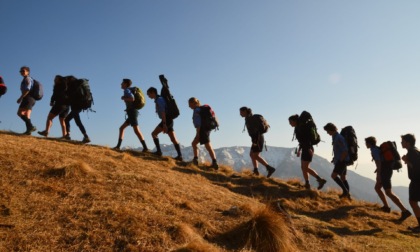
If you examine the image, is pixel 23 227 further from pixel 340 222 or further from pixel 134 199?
pixel 340 222

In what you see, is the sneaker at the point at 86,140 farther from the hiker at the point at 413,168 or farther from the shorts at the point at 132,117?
the hiker at the point at 413,168

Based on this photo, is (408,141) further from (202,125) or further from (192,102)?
(192,102)

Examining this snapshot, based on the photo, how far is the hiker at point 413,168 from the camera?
32.2 ft

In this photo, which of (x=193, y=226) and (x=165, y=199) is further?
(x=165, y=199)

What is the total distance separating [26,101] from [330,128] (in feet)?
38.5

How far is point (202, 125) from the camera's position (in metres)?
13.3

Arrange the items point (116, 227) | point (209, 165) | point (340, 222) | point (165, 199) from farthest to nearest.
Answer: point (209, 165) < point (340, 222) < point (165, 199) < point (116, 227)

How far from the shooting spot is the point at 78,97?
1288 centimetres

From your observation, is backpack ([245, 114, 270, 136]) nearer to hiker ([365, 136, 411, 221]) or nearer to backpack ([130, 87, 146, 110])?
hiker ([365, 136, 411, 221])

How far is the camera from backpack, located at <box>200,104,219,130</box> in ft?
43.5

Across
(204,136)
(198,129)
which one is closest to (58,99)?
(198,129)

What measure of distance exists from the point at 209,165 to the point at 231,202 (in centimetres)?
543

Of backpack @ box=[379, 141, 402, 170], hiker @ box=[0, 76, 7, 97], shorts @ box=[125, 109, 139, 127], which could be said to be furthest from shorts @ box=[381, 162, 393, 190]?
hiker @ box=[0, 76, 7, 97]

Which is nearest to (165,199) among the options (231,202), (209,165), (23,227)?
(231,202)
